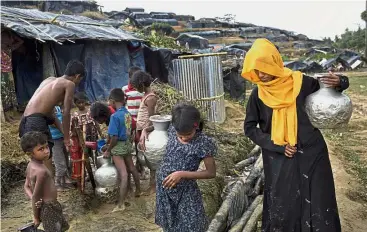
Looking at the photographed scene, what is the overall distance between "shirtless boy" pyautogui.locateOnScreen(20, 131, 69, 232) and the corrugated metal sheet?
5559 mm

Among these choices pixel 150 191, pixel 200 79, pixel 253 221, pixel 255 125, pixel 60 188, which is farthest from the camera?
pixel 200 79

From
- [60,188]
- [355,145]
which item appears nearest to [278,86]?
[60,188]

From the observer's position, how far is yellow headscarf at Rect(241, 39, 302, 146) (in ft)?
8.28

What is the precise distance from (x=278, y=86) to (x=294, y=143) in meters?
0.38

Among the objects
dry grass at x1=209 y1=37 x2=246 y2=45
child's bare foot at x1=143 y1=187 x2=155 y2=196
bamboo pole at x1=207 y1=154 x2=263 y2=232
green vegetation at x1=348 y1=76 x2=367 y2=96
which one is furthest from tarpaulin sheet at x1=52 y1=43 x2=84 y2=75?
dry grass at x1=209 y1=37 x2=246 y2=45

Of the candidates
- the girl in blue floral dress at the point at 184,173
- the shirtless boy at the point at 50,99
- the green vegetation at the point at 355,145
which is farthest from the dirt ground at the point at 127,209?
the girl in blue floral dress at the point at 184,173

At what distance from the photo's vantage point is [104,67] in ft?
35.9

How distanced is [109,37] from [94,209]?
22.7 feet

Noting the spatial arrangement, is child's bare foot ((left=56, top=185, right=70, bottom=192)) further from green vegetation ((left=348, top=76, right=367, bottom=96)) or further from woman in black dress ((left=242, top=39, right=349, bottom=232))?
green vegetation ((left=348, top=76, right=367, bottom=96))

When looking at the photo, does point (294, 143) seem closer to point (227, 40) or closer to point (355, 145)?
point (355, 145)

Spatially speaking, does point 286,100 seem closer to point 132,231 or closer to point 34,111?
point 132,231

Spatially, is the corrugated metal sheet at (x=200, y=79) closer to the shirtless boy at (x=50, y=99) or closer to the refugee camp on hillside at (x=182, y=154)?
the refugee camp on hillside at (x=182, y=154)

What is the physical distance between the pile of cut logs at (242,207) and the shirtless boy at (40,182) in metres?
1.24

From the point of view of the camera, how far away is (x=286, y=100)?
257 centimetres
